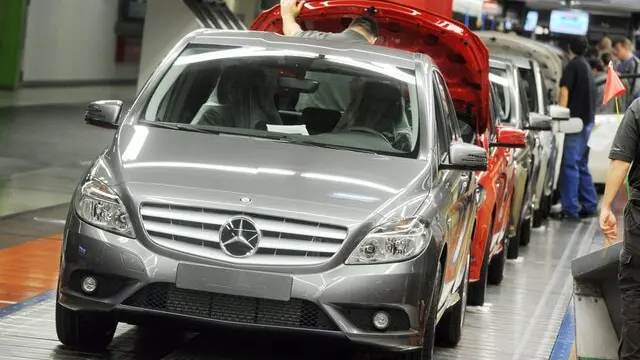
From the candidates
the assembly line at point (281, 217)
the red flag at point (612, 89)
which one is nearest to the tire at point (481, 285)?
the assembly line at point (281, 217)

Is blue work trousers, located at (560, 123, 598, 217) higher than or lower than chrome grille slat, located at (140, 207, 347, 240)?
lower

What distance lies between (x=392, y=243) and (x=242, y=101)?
1.69 metres

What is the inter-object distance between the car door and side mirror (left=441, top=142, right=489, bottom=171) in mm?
90

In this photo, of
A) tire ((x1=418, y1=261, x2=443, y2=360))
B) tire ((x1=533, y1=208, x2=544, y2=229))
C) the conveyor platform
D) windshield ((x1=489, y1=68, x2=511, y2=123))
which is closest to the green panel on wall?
tire ((x1=533, y1=208, x2=544, y2=229))

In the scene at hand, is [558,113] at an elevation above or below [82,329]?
below

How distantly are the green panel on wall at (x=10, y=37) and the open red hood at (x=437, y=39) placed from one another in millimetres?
17424

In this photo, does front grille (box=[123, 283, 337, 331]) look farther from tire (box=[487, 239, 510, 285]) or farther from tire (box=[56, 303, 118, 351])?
tire (box=[487, 239, 510, 285])

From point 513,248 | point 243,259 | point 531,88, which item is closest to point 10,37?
point 531,88

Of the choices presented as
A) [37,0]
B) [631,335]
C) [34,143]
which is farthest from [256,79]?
[37,0]

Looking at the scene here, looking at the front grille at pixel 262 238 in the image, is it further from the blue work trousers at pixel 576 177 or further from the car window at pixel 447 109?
the blue work trousers at pixel 576 177

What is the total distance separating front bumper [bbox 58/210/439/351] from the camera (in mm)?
7102

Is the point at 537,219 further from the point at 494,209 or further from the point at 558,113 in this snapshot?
the point at 494,209

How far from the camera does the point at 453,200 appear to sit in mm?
8336

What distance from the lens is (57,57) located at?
30.7 m
